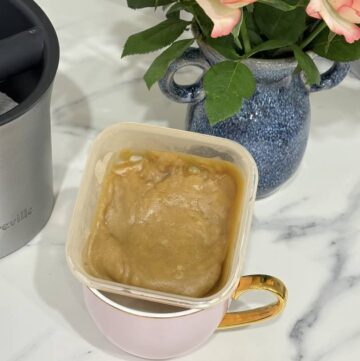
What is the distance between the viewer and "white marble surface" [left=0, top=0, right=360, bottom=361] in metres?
0.55

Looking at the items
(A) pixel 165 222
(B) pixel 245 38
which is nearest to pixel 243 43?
(B) pixel 245 38

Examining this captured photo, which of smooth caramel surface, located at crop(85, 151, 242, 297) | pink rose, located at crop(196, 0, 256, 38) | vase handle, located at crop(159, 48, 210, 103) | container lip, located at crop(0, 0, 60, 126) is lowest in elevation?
smooth caramel surface, located at crop(85, 151, 242, 297)

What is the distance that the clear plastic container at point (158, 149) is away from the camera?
1.50 feet

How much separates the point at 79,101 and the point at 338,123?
0.22m

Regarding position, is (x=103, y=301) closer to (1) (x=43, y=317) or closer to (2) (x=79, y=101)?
(1) (x=43, y=317)

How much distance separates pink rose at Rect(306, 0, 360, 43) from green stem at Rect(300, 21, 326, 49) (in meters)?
0.06

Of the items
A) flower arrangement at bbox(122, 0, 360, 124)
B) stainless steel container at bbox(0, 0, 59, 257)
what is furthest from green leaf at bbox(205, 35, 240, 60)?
stainless steel container at bbox(0, 0, 59, 257)

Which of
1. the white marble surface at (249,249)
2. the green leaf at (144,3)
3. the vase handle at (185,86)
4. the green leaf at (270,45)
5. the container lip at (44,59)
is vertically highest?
the green leaf at (270,45)

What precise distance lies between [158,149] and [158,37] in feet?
0.25

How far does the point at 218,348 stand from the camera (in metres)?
0.55

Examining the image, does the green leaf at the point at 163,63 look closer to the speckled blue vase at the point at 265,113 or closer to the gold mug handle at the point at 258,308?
the speckled blue vase at the point at 265,113

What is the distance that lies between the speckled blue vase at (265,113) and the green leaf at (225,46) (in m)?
0.02

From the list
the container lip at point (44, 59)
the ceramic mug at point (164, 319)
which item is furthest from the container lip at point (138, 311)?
the container lip at point (44, 59)

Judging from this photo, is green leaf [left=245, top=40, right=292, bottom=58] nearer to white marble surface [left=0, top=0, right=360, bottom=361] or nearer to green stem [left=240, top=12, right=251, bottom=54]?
green stem [left=240, top=12, right=251, bottom=54]
